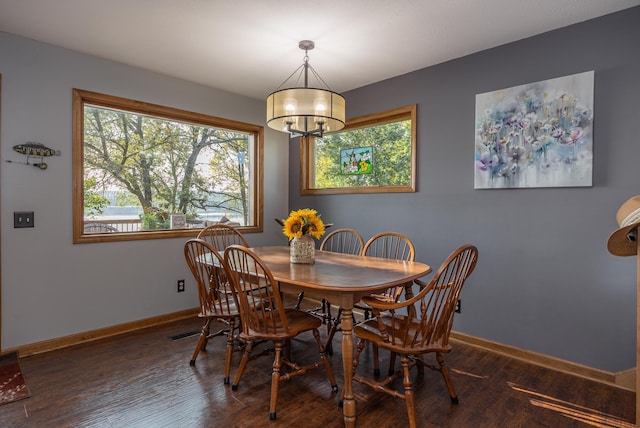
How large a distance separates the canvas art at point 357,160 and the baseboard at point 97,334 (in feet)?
7.62

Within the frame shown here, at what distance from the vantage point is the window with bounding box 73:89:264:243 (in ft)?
10.4

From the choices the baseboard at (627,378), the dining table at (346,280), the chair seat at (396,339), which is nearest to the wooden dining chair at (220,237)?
the dining table at (346,280)

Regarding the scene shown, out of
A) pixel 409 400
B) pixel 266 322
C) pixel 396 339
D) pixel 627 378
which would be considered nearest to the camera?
pixel 409 400

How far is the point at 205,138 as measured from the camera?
4.00 meters

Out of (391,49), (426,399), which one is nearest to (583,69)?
(391,49)

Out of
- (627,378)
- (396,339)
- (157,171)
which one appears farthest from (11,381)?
(627,378)

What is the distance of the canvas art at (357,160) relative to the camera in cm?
388

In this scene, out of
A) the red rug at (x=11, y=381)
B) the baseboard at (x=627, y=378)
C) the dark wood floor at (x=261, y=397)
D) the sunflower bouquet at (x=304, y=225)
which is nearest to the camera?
the dark wood floor at (x=261, y=397)

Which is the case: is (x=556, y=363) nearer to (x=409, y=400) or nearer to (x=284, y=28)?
(x=409, y=400)

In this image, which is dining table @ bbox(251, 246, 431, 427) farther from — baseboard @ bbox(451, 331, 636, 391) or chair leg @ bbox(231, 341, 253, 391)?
baseboard @ bbox(451, 331, 636, 391)

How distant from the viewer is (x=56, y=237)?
2920 millimetres

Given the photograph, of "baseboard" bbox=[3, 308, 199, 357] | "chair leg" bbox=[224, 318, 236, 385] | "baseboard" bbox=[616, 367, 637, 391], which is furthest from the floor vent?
"baseboard" bbox=[616, 367, 637, 391]

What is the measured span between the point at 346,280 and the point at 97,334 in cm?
251

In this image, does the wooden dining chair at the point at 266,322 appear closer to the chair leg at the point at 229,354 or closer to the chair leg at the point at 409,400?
the chair leg at the point at 229,354
